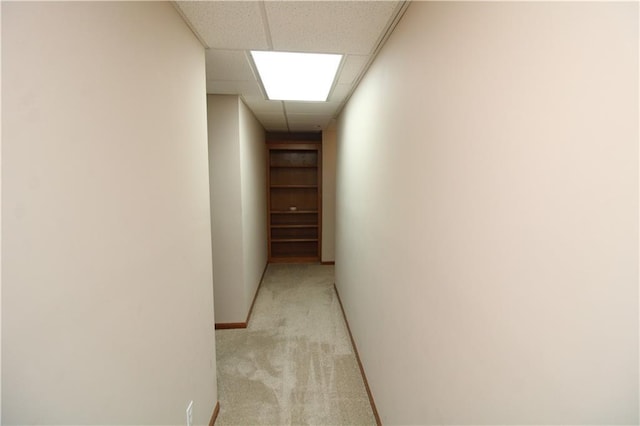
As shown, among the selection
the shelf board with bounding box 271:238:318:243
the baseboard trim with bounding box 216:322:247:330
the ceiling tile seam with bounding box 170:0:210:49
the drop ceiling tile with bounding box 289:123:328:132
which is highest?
the drop ceiling tile with bounding box 289:123:328:132

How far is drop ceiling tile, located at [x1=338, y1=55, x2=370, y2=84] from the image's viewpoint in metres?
1.85

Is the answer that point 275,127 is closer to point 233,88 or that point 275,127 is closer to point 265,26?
point 233,88

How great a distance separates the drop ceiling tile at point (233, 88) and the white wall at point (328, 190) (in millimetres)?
2325

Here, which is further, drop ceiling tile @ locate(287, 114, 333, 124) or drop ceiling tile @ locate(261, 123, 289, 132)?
drop ceiling tile @ locate(261, 123, 289, 132)

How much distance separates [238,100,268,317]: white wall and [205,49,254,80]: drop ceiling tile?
0.61m

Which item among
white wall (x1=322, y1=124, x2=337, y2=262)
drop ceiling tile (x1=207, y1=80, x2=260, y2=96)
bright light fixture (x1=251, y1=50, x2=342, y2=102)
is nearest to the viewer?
bright light fixture (x1=251, y1=50, x2=342, y2=102)

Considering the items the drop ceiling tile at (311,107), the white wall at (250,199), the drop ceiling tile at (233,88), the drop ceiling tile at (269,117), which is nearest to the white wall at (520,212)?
the drop ceiling tile at (233,88)

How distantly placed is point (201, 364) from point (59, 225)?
1.31 metres

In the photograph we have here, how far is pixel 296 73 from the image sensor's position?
7.03ft

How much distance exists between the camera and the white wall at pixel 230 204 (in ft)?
8.96

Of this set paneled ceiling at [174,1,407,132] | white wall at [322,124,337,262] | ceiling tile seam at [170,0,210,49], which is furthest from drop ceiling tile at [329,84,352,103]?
white wall at [322,124,337,262]

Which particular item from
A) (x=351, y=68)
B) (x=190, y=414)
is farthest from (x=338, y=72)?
(x=190, y=414)

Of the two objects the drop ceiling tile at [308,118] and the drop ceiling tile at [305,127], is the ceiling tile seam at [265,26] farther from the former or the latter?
the drop ceiling tile at [305,127]

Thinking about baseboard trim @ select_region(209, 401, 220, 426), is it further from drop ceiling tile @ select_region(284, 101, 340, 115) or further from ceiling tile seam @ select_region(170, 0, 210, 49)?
drop ceiling tile @ select_region(284, 101, 340, 115)
